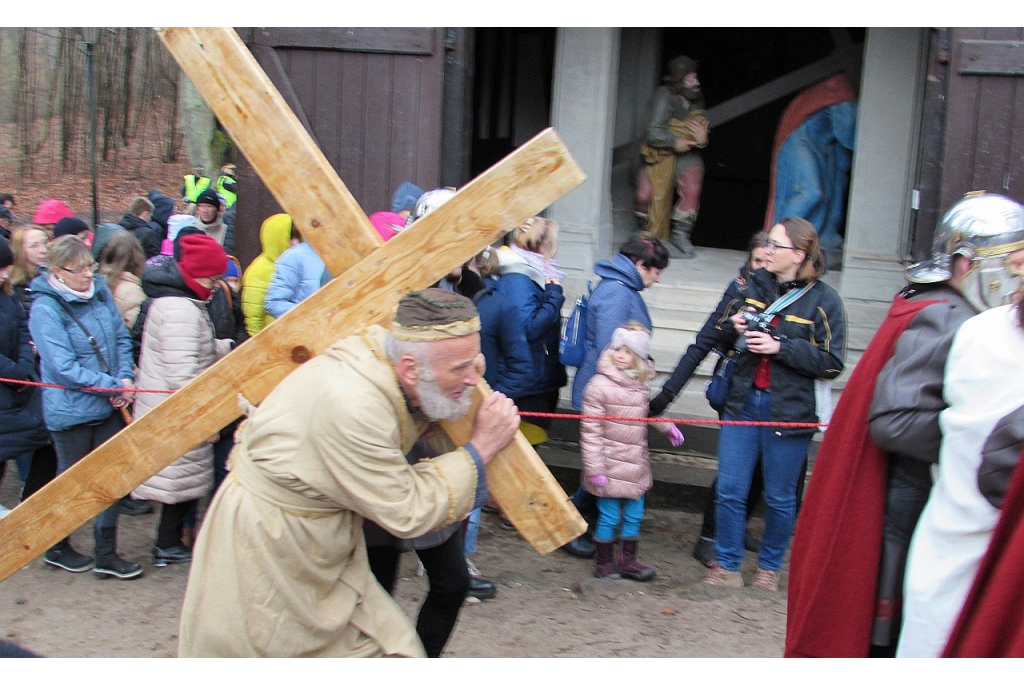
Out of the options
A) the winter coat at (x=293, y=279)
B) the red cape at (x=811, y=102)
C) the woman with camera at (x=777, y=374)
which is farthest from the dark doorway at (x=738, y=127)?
the winter coat at (x=293, y=279)

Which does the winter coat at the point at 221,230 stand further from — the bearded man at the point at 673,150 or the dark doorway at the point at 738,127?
the dark doorway at the point at 738,127

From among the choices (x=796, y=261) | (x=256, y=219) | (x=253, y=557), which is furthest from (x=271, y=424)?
(x=256, y=219)

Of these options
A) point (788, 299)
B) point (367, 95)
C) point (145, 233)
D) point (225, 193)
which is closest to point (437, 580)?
point (788, 299)

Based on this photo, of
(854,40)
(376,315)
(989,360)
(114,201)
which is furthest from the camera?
(114,201)

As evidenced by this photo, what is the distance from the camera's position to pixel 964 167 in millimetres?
5926

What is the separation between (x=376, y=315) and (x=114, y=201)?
1199cm

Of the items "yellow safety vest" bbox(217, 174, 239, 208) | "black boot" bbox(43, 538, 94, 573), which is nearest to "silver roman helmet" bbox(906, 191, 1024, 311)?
"black boot" bbox(43, 538, 94, 573)

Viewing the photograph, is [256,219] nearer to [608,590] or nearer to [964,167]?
[608,590]

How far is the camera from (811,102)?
26.6ft

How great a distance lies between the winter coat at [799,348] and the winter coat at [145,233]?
474 centimetres

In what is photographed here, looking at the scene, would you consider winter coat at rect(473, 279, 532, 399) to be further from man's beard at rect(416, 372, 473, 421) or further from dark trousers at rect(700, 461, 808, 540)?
man's beard at rect(416, 372, 473, 421)

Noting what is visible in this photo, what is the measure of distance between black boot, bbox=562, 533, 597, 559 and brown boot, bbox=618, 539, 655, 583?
0.24m

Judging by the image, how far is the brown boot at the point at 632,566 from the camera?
498 cm

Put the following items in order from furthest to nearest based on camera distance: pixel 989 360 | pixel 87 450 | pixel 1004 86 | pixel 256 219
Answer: pixel 256 219, pixel 1004 86, pixel 87 450, pixel 989 360
